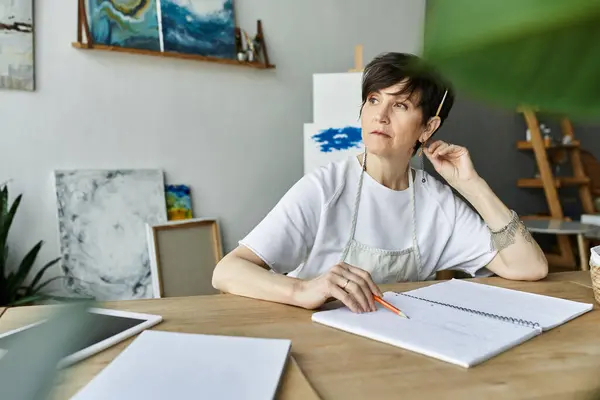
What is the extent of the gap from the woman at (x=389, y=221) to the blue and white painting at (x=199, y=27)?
1.40 meters

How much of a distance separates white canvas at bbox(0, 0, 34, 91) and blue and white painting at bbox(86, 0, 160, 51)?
257 mm

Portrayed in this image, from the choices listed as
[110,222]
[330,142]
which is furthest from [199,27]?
[110,222]

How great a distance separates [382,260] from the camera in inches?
55.9

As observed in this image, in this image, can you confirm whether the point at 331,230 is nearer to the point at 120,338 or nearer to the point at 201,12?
the point at 120,338

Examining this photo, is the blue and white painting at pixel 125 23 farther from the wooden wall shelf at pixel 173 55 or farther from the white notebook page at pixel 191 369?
the white notebook page at pixel 191 369

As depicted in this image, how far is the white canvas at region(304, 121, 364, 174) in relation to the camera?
2.54m

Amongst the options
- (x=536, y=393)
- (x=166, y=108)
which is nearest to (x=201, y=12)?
(x=166, y=108)

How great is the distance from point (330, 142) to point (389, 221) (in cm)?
112

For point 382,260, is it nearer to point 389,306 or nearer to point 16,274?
point 389,306

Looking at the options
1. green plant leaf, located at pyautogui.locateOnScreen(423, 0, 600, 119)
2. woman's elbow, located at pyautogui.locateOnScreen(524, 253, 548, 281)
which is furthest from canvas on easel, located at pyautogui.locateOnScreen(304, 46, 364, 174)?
green plant leaf, located at pyautogui.locateOnScreen(423, 0, 600, 119)

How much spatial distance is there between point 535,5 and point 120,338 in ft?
2.48

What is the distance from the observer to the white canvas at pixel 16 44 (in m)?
2.21

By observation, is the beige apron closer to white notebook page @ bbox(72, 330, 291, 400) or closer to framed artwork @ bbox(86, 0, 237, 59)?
white notebook page @ bbox(72, 330, 291, 400)

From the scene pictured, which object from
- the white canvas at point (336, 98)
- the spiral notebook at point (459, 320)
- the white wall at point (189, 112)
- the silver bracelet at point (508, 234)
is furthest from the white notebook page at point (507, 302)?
the white canvas at point (336, 98)
